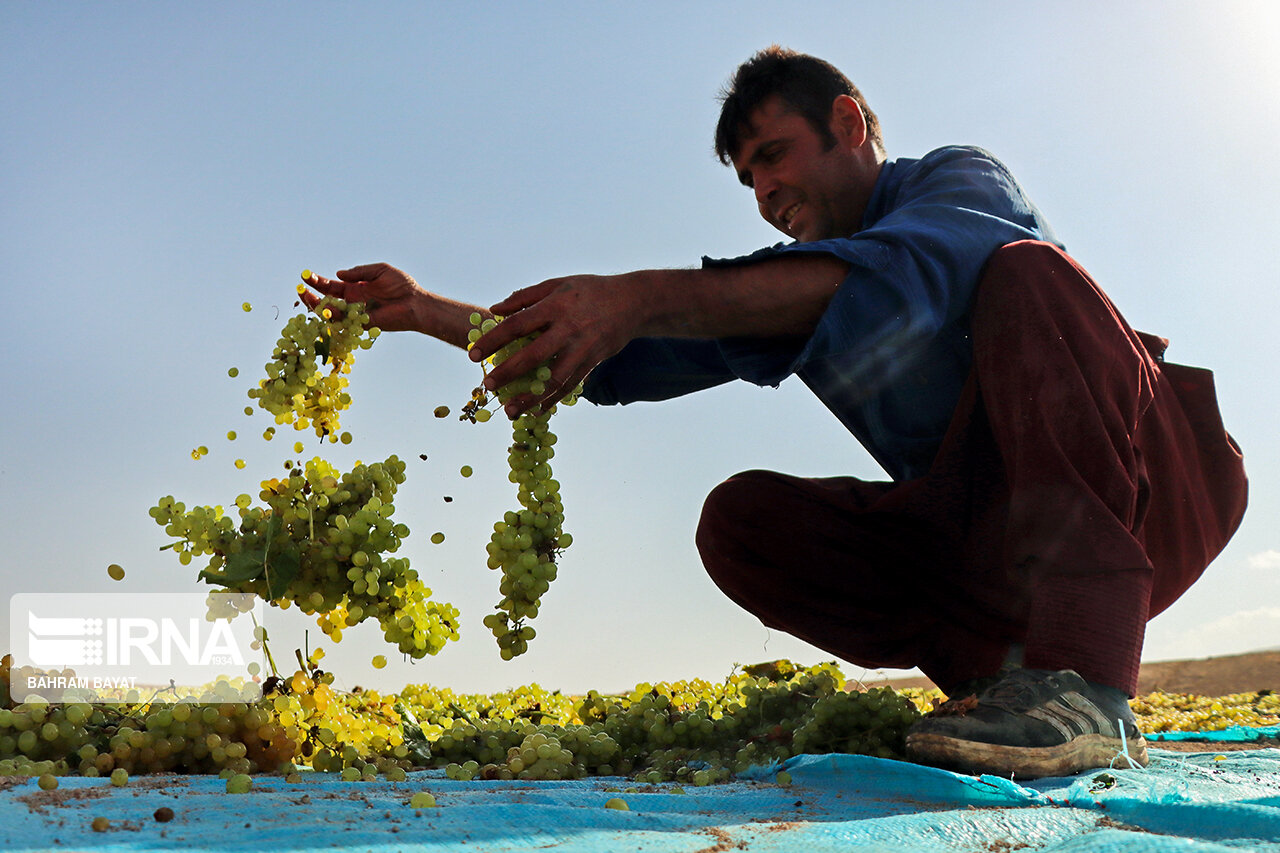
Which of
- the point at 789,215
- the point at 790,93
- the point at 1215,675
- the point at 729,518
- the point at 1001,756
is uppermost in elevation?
the point at 790,93

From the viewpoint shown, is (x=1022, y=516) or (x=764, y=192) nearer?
(x=1022, y=516)

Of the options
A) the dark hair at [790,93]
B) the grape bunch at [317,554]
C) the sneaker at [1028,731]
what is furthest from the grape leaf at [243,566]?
the dark hair at [790,93]

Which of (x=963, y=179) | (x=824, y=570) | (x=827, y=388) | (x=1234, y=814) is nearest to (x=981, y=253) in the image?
(x=963, y=179)

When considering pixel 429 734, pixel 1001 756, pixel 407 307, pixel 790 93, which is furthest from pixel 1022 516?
pixel 790 93

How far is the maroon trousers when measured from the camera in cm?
246

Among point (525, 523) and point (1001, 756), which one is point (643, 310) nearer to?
point (525, 523)

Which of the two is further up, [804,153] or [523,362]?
[804,153]

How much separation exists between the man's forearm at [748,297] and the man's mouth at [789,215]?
4.93 feet

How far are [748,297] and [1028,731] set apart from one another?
1.24 metres

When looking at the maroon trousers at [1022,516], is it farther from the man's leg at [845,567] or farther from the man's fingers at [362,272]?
the man's fingers at [362,272]

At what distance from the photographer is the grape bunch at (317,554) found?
220cm

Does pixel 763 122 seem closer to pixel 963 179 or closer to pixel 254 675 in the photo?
pixel 963 179

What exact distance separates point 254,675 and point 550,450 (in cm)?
88

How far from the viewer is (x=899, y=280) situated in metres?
2.49
